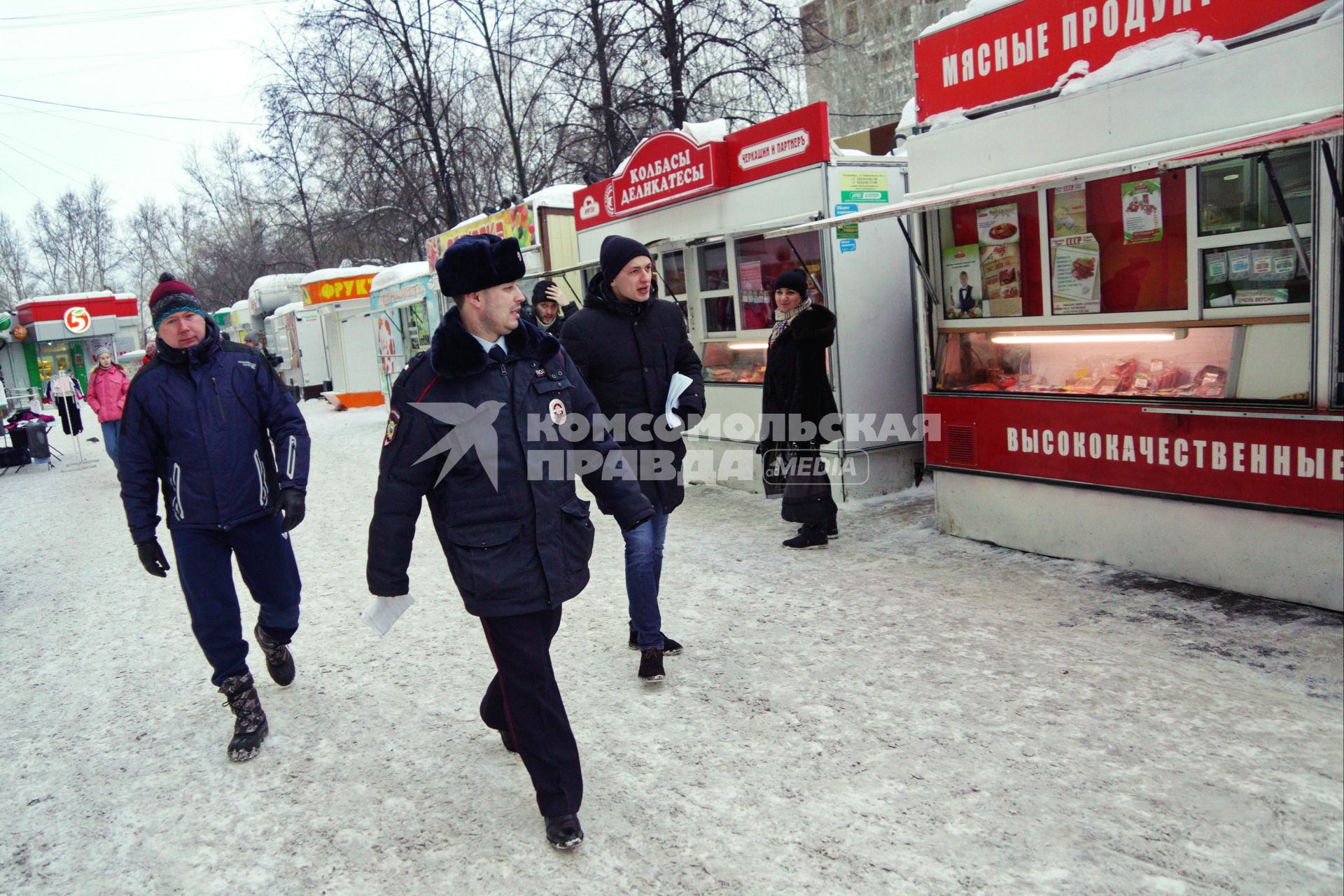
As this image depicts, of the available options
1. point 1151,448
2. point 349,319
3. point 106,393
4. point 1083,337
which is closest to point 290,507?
point 1151,448

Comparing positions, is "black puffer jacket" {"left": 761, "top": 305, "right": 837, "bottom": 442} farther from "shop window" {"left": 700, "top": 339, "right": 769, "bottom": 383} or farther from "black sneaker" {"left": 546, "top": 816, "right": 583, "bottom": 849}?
"black sneaker" {"left": 546, "top": 816, "right": 583, "bottom": 849}

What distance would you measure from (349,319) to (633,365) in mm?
20292

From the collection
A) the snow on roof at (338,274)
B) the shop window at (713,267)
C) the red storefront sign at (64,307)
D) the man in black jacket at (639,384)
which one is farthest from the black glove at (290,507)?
the red storefront sign at (64,307)

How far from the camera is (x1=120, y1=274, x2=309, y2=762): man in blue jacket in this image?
373cm

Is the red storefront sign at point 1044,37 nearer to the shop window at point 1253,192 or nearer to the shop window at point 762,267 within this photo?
the shop window at point 1253,192

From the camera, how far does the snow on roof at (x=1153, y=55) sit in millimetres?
4340

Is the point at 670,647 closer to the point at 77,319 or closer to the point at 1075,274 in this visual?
the point at 1075,274

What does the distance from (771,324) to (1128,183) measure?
3.38m

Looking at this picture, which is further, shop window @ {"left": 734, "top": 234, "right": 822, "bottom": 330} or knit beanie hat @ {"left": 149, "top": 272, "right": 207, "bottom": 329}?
shop window @ {"left": 734, "top": 234, "right": 822, "bottom": 330}

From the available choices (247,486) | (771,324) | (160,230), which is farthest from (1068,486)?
(160,230)

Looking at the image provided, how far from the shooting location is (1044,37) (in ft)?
16.6

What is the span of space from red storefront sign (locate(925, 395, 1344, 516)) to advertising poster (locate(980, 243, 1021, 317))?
63 centimetres

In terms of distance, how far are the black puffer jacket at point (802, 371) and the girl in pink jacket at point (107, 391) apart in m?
8.53

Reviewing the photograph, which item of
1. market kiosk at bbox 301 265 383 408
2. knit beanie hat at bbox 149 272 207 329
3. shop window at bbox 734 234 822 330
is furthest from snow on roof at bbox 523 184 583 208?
market kiosk at bbox 301 265 383 408
